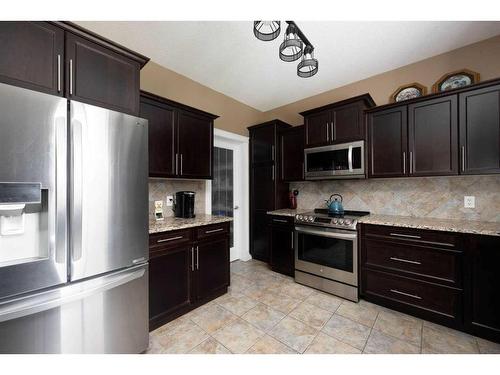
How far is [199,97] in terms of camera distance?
304 cm

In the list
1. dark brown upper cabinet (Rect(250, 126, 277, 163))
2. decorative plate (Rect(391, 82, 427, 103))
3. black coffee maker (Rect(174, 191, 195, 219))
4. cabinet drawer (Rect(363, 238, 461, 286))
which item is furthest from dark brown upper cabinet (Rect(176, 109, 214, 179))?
decorative plate (Rect(391, 82, 427, 103))

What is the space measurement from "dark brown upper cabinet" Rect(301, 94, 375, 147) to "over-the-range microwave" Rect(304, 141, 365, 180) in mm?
90

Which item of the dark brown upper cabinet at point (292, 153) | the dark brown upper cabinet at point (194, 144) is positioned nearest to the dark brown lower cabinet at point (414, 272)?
the dark brown upper cabinet at point (292, 153)

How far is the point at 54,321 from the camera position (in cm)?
113

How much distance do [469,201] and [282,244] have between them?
2172mm

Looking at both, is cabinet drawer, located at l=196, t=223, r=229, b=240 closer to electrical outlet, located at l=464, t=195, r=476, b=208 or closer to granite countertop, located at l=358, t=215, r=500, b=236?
granite countertop, located at l=358, t=215, r=500, b=236

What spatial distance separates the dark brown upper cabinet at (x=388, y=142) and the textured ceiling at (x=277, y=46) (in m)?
0.70

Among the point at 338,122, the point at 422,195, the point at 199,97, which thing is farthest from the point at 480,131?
the point at 199,97

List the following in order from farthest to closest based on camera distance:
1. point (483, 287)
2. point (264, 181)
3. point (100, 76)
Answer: point (264, 181)
point (483, 287)
point (100, 76)

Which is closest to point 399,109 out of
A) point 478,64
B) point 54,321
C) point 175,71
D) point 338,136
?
point 338,136

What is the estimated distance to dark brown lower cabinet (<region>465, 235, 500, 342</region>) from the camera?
164cm

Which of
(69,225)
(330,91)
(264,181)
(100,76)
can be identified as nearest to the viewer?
(69,225)

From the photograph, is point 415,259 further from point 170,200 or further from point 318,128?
point 170,200


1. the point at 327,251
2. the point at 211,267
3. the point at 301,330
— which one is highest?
the point at 327,251
